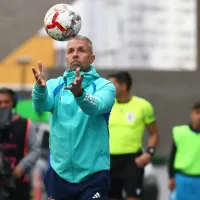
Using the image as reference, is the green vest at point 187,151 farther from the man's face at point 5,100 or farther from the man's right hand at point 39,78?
the man's right hand at point 39,78

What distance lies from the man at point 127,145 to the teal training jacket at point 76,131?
12.3ft

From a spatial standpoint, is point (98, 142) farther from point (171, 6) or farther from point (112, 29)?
point (171, 6)

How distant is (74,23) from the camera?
6742 millimetres

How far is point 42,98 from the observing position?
245 inches

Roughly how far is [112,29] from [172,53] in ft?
70.2

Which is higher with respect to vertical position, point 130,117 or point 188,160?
point 130,117

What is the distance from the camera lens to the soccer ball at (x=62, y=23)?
6.68 m

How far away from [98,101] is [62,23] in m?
0.91

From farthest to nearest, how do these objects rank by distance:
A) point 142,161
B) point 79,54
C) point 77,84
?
point 142,161 → point 79,54 → point 77,84

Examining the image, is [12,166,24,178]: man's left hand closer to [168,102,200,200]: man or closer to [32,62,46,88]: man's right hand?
[168,102,200,200]: man

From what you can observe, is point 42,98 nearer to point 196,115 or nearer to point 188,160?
point 196,115

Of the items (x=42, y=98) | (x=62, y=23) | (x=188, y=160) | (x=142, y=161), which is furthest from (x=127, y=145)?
(x=42, y=98)

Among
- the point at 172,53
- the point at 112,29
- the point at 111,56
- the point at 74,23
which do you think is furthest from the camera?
the point at 172,53

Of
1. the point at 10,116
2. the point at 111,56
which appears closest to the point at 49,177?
the point at 10,116
